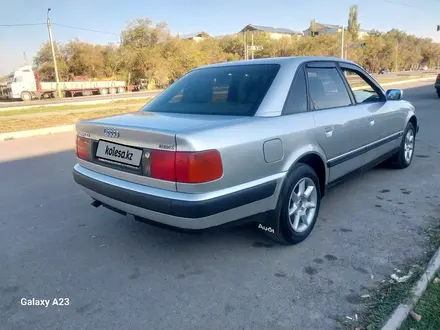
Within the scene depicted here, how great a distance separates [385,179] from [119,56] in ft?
150

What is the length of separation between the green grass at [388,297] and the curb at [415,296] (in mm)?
32

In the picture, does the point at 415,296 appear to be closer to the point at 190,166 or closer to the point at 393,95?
the point at 190,166

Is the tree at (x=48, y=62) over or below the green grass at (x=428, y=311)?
over

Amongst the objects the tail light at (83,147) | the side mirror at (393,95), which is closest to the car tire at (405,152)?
the side mirror at (393,95)

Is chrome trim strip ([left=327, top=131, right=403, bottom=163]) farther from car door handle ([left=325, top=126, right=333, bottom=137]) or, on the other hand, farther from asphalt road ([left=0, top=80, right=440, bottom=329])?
asphalt road ([left=0, top=80, right=440, bottom=329])

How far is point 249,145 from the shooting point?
2490mm

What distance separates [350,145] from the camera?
365 cm

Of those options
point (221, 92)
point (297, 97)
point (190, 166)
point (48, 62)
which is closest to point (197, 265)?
point (190, 166)

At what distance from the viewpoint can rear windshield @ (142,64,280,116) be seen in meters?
2.94

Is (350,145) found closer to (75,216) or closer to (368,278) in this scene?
(368,278)

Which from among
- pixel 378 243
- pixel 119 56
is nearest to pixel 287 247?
pixel 378 243

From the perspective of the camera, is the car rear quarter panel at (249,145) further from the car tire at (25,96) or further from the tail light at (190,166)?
the car tire at (25,96)

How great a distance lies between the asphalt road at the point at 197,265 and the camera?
2.24m

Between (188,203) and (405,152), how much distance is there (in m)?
4.22
